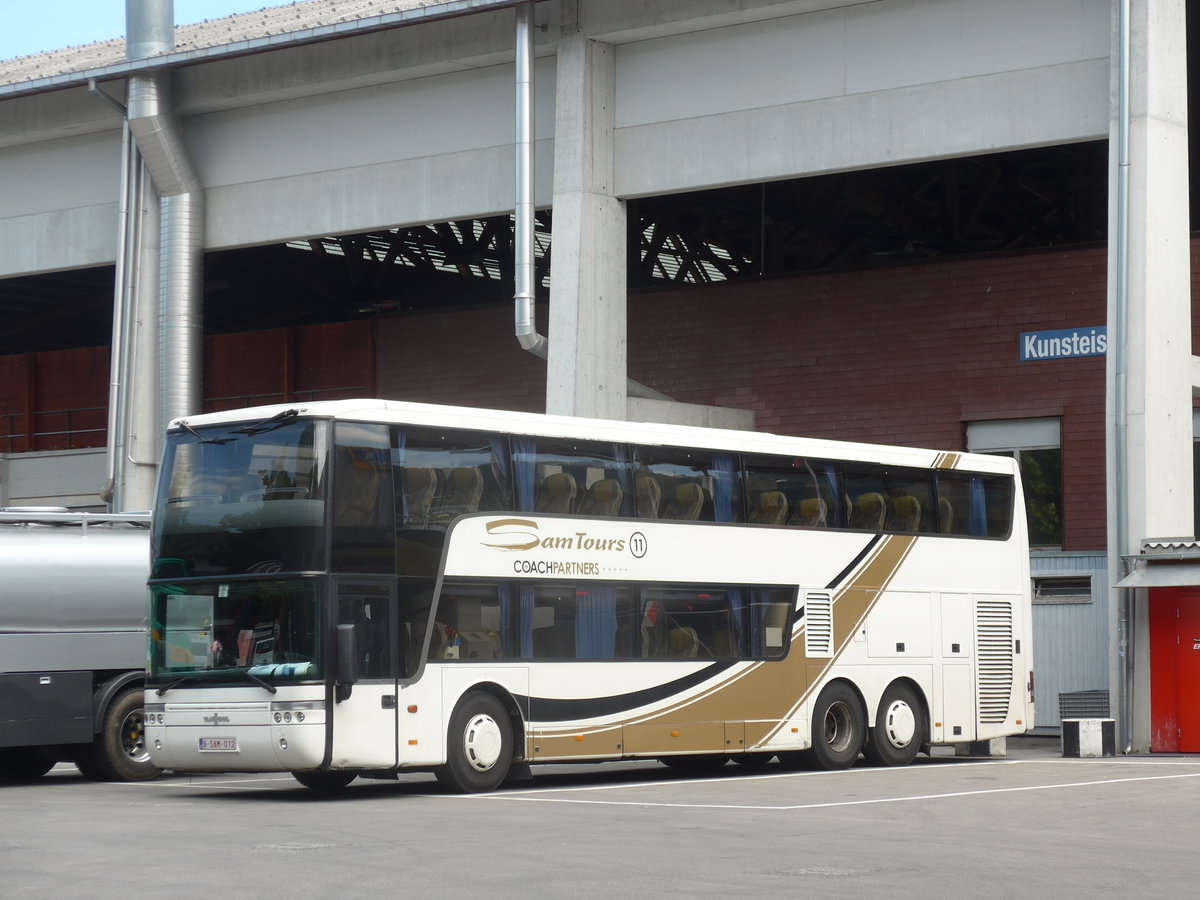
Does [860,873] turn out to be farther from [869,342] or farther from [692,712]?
[869,342]

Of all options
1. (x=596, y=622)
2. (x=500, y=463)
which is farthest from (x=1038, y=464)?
(x=500, y=463)

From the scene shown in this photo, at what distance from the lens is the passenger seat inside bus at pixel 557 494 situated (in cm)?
1814

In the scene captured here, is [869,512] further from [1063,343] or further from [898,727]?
[1063,343]

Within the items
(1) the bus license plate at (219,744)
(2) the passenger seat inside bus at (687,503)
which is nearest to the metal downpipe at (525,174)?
(2) the passenger seat inside bus at (687,503)

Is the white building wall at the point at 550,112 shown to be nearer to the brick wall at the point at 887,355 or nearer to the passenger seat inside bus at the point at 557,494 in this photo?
the brick wall at the point at 887,355

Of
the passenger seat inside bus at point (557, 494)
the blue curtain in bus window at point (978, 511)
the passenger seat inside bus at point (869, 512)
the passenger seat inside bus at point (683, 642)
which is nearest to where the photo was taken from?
the passenger seat inside bus at point (557, 494)

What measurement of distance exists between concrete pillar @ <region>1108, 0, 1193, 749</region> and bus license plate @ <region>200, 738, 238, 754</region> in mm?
12219

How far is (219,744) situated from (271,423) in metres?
2.94

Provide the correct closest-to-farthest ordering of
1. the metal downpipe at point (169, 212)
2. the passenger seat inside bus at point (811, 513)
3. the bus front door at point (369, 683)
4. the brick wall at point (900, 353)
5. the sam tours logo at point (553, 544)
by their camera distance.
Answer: the bus front door at point (369, 683)
the sam tours logo at point (553, 544)
the passenger seat inside bus at point (811, 513)
the brick wall at point (900, 353)
the metal downpipe at point (169, 212)

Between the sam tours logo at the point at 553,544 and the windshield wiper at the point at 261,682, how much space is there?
243 cm

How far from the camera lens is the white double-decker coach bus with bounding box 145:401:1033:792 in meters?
16.5

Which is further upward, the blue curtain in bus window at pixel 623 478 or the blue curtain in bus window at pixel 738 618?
the blue curtain in bus window at pixel 623 478

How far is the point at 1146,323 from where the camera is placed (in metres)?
23.4

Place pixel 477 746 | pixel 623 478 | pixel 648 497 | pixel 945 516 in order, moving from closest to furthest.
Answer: pixel 477 746, pixel 623 478, pixel 648 497, pixel 945 516
